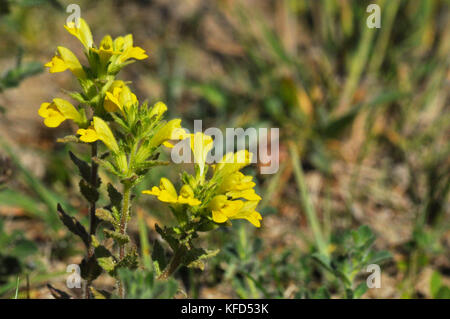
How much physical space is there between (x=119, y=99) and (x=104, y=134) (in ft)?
0.37

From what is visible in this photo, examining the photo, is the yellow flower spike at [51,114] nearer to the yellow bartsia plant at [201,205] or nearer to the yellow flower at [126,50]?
the yellow flower at [126,50]

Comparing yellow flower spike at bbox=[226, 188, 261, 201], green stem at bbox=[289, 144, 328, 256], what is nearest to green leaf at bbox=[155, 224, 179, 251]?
yellow flower spike at bbox=[226, 188, 261, 201]

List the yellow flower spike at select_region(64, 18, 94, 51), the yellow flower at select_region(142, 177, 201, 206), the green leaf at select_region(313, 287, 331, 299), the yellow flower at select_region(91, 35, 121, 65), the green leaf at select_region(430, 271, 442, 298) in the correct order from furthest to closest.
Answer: the green leaf at select_region(430, 271, 442, 298) → the green leaf at select_region(313, 287, 331, 299) → the yellow flower spike at select_region(64, 18, 94, 51) → the yellow flower at select_region(91, 35, 121, 65) → the yellow flower at select_region(142, 177, 201, 206)

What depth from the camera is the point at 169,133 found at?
1.39m

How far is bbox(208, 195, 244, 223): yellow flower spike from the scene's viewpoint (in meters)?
1.31

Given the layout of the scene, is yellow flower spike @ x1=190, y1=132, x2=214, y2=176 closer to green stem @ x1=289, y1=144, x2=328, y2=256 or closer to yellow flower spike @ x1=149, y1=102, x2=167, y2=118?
yellow flower spike @ x1=149, y1=102, x2=167, y2=118

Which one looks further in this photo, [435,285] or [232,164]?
[435,285]

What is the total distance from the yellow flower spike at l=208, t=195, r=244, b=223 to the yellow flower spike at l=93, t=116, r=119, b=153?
1.06 feet

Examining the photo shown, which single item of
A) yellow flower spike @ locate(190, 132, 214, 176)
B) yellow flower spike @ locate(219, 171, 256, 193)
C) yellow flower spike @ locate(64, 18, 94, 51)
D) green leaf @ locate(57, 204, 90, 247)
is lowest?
green leaf @ locate(57, 204, 90, 247)

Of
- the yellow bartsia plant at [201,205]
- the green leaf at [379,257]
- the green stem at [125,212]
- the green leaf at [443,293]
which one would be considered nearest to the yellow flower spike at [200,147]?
the yellow bartsia plant at [201,205]

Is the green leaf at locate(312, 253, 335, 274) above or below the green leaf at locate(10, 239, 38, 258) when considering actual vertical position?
below

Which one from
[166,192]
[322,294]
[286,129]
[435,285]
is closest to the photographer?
[166,192]

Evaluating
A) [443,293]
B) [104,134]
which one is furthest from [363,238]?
[104,134]

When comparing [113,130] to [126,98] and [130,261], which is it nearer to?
[126,98]
